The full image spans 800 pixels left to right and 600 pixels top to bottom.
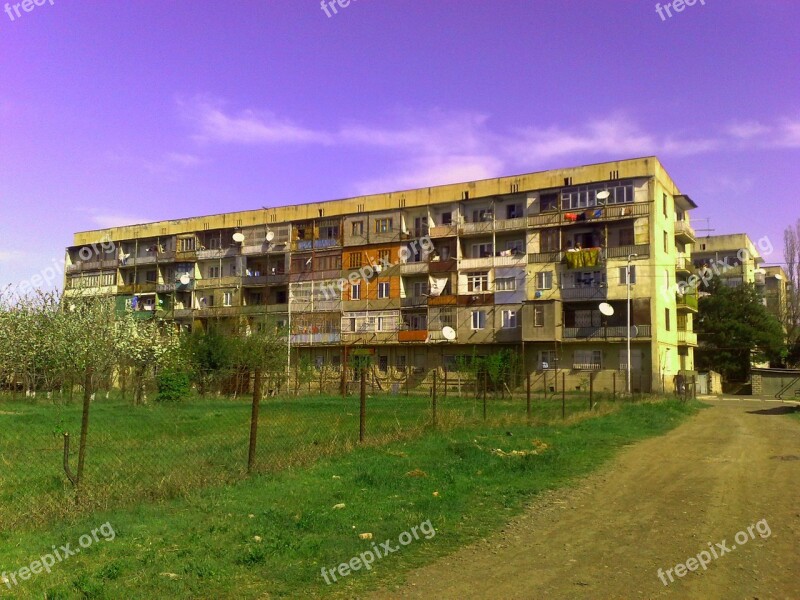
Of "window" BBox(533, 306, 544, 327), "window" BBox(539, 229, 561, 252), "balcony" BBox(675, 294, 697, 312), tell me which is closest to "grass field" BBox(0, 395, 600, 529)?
"window" BBox(533, 306, 544, 327)

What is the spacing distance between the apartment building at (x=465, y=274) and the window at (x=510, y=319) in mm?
80

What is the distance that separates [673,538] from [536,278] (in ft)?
148

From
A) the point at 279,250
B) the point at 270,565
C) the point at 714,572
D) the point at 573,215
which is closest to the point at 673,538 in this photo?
the point at 714,572

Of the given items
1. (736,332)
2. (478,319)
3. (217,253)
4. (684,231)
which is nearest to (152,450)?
(478,319)

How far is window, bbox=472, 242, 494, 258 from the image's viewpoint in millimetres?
54750

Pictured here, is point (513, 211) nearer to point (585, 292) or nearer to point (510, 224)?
point (510, 224)

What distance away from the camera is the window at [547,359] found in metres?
50.8

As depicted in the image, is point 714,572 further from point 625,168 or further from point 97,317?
point 625,168

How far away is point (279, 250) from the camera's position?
63.3m

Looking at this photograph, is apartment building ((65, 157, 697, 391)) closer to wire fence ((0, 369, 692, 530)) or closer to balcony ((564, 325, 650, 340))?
balcony ((564, 325, 650, 340))

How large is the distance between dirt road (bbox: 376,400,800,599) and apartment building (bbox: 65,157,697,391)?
121 ft

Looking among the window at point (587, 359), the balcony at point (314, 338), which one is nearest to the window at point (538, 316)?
the window at point (587, 359)

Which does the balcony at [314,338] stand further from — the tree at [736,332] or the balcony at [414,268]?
the tree at [736,332]

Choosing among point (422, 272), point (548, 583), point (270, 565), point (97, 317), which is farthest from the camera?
point (422, 272)
